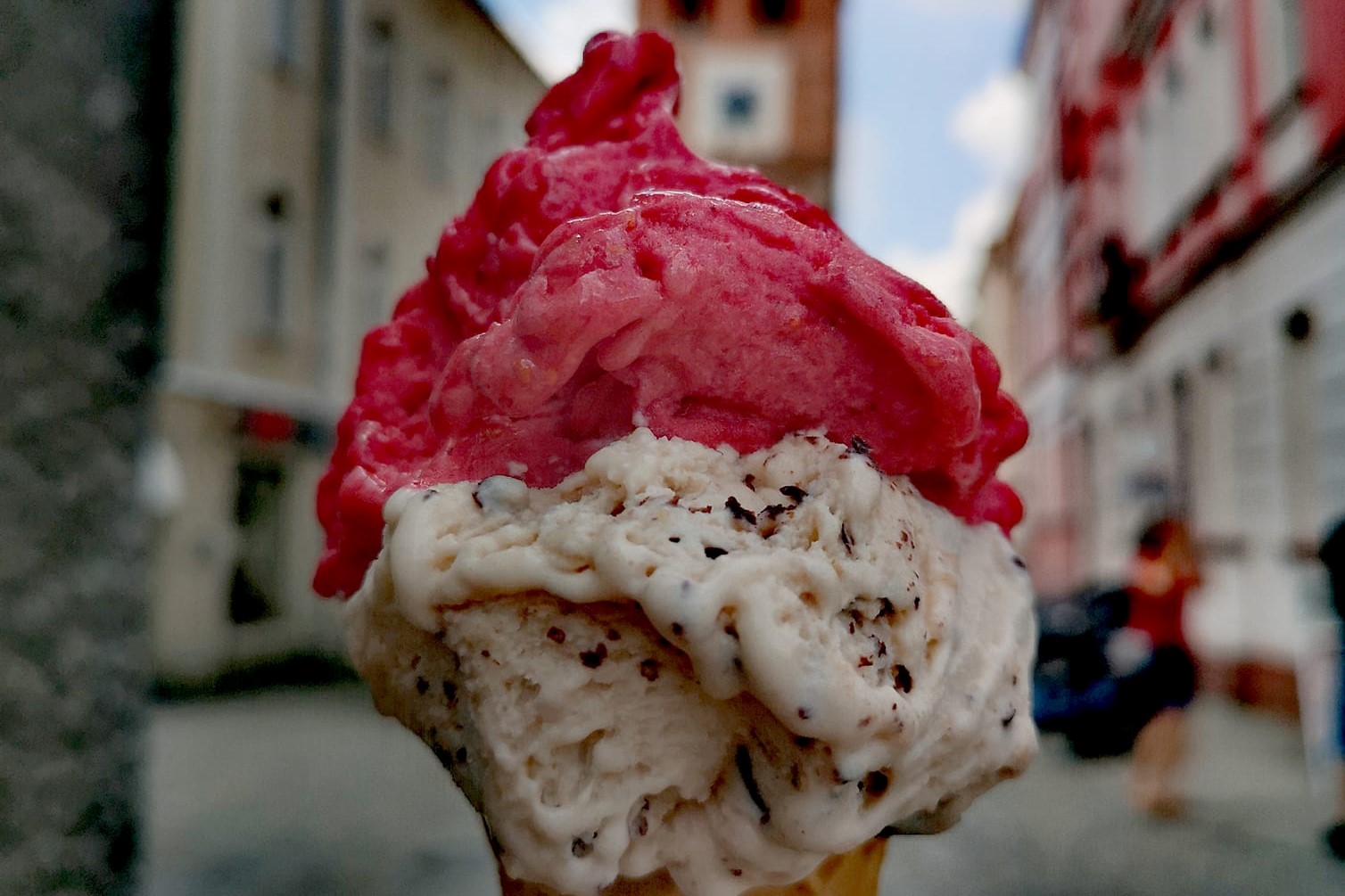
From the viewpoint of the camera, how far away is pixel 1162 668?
11.5 feet

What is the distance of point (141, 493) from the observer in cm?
215

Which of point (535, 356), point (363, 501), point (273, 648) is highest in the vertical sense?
point (535, 356)

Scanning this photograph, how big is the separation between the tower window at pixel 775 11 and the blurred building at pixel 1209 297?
2.61 m

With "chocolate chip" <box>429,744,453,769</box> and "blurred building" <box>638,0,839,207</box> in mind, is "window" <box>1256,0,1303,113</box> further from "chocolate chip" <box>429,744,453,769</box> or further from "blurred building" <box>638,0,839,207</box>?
"chocolate chip" <box>429,744,453,769</box>

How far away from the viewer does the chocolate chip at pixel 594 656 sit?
0.72 meters

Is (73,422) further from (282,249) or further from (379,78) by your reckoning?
(379,78)

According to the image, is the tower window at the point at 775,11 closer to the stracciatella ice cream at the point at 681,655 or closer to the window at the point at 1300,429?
the window at the point at 1300,429

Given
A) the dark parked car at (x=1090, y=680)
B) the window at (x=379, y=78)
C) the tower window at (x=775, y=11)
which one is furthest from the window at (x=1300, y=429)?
the window at (x=379, y=78)

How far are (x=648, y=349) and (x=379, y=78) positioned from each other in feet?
20.6

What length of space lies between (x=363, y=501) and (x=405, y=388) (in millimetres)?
137

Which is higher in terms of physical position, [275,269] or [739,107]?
[739,107]

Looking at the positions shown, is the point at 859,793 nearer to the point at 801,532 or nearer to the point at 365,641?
the point at 801,532

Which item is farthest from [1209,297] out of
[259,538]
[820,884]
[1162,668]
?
[820,884]

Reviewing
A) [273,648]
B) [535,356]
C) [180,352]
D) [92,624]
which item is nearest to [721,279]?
[535,356]
